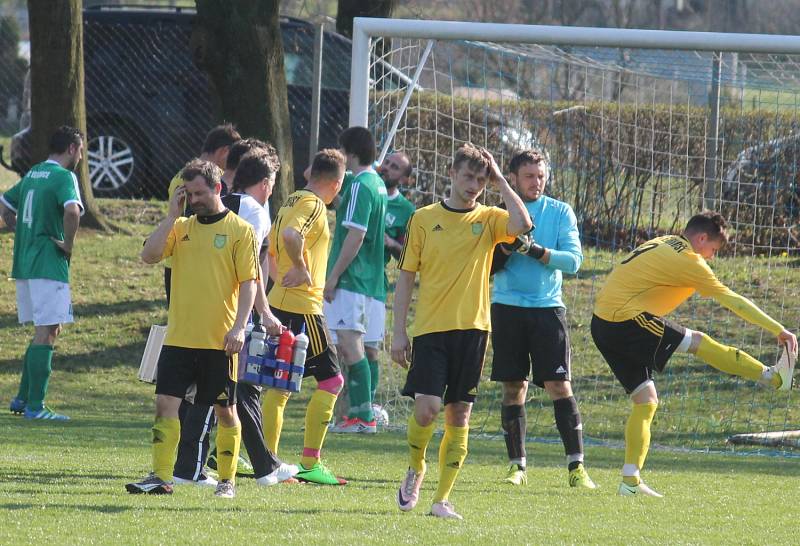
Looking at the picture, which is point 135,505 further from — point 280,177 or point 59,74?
point 59,74

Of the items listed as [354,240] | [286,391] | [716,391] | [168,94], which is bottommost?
[716,391]

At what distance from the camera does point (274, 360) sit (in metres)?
7.07

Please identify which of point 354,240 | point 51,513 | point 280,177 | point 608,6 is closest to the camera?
point 51,513

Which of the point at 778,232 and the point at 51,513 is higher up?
the point at 778,232

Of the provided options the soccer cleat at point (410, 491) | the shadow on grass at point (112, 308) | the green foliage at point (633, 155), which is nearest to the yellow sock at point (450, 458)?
the soccer cleat at point (410, 491)

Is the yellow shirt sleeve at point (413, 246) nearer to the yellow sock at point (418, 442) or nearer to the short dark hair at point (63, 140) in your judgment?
the yellow sock at point (418, 442)

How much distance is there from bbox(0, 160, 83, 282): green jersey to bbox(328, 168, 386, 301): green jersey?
6.75 ft

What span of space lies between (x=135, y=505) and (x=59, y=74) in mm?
9283

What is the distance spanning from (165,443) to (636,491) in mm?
2620

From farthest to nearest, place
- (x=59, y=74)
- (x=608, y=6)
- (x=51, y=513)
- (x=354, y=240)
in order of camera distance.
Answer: (x=608, y=6) → (x=59, y=74) → (x=354, y=240) → (x=51, y=513)

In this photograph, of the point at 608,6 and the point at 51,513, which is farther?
the point at 608,6

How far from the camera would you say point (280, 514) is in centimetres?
620

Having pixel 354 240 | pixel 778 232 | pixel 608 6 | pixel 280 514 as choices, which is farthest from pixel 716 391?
pixel 608 6

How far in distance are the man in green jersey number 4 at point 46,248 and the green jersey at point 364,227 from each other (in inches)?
80.4
